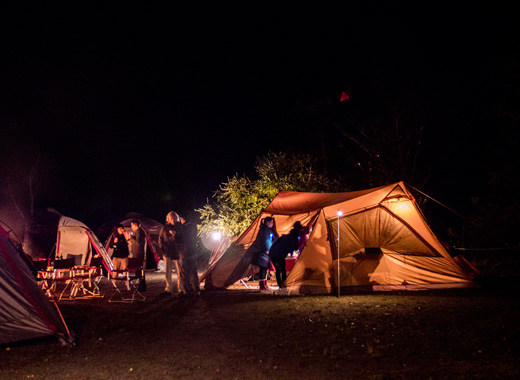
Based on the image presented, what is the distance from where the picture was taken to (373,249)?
Answer: 9.61m

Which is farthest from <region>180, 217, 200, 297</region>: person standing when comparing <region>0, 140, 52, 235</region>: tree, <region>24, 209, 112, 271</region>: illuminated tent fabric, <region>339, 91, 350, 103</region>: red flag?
<region>0, 140, 52, 235</region>: tree

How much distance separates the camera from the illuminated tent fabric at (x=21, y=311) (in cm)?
539

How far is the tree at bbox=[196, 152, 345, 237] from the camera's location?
52.4 feet

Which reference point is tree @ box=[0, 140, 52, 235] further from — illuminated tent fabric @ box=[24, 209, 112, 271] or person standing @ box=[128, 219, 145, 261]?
person standing @ box=[128, 219, 145, 261]

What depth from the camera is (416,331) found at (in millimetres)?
5820

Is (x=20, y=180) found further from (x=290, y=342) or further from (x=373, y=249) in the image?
(x=290, y=342)

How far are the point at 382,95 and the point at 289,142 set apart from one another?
23.6 feet

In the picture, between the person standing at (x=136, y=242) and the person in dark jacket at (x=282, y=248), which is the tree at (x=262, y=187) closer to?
the person standing at (x=136, y=242)

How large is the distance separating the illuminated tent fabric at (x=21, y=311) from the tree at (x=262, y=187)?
32.8ft

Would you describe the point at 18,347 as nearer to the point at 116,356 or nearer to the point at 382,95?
the point at 116,356

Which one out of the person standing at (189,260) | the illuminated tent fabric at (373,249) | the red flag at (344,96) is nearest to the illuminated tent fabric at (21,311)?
the person standing at (189,260)

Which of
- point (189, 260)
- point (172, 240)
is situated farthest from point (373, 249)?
point (172, 240)

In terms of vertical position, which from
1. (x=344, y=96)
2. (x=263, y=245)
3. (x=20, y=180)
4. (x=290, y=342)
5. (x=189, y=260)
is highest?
(x=344, y=96)

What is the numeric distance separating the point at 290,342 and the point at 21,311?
11.7ft
